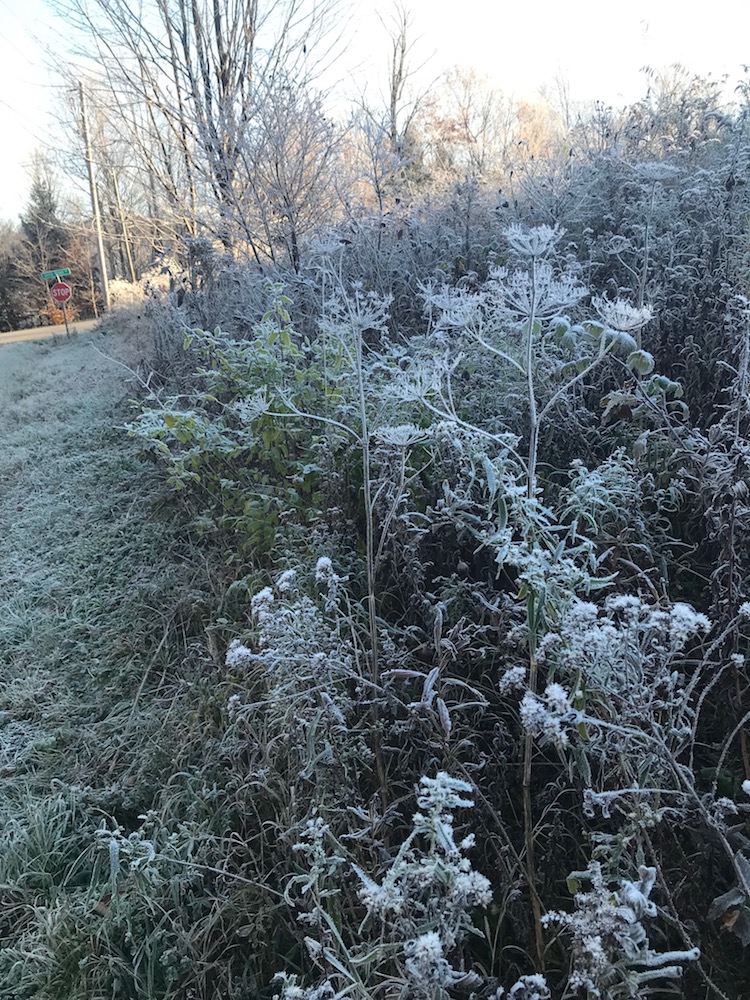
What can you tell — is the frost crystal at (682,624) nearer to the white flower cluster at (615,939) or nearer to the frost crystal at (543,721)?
the frost crystal at (543,721)

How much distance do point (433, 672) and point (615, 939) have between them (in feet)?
1.80

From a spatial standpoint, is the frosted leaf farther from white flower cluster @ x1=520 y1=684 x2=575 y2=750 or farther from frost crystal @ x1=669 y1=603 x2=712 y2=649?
frost crystal @ x1=669 y1=603 x2=712 y2=649

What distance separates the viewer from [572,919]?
108cm

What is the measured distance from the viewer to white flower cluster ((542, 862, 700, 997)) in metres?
0.96

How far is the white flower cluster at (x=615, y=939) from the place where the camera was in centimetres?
96

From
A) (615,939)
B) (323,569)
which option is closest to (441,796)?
(615,939)

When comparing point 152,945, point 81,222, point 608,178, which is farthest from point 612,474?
point 81,222

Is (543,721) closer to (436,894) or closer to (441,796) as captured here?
(441,796)

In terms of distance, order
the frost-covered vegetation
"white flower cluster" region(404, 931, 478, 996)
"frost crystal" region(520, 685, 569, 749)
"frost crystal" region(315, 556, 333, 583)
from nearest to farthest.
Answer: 1. "white flower cluster" region(404, 931, 478, 996)
2. "frost crystal" region(520, 685, 569, 749)
3. the frost-covered vegetation
4. "frost crystal" region(315, 556, 333, 583)

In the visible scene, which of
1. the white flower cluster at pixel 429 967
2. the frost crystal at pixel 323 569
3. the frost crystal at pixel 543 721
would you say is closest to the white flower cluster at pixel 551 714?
the frost crystal at pixel 543 721

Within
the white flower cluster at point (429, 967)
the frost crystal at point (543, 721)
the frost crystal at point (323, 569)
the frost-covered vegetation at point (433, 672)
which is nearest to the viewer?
the white flower cluster at point (429, 967)

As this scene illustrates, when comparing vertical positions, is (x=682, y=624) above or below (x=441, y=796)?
above

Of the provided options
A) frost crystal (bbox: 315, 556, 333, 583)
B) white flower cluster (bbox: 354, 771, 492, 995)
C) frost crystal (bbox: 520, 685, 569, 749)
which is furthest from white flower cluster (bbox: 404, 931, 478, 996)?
frost crystal (bbox: 315, 556, 333, 583)

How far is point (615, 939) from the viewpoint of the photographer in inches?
41.1
